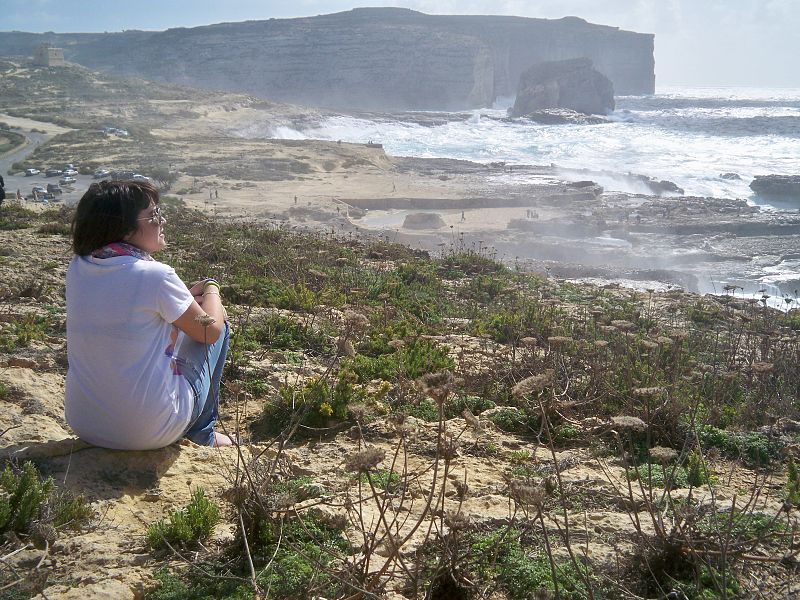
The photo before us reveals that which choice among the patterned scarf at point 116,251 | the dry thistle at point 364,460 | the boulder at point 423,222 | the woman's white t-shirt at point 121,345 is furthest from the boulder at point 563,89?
the dry thistle at point 364,460

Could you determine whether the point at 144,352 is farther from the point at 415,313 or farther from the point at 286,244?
the point at 286,244

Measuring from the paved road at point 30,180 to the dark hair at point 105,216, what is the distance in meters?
20.0

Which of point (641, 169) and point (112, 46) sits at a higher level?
point (112, 46)

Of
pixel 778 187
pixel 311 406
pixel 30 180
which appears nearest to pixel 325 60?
pixel 778 187

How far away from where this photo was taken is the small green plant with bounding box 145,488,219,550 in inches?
108

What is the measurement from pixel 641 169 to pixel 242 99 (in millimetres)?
38641

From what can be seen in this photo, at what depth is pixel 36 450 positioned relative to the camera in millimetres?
3342

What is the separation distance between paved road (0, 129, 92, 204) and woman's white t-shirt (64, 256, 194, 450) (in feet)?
65.8

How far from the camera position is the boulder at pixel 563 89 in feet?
273

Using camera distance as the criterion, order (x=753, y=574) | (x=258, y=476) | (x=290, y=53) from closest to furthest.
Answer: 1. (x=753, y=574)
2. (x=258, y=476)
3. (x=290, y=53)

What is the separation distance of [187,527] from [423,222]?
78.2ft

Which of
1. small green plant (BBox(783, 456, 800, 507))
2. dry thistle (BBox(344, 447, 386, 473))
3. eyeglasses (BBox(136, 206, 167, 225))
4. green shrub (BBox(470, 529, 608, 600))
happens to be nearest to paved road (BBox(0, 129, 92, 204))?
eyeglasses (BBox(136, 206, 167, 225))

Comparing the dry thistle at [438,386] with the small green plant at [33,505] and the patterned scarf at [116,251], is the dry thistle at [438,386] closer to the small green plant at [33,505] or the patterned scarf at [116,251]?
the small green plant at [33,505]

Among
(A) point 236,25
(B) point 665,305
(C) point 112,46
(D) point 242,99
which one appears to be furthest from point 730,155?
(C) point 112,46
